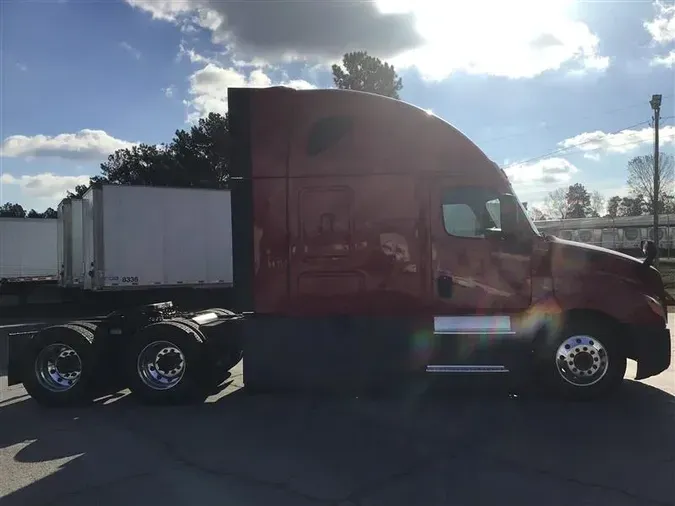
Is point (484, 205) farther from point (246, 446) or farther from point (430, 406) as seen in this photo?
point (246, 446)

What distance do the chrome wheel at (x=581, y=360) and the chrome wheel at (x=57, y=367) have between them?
5990mm

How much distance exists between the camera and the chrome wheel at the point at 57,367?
23.3 feet

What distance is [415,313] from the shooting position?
267 inches

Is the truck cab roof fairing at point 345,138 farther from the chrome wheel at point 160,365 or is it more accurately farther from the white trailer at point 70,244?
the white trailer at point 70,244

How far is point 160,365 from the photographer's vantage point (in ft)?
23.1

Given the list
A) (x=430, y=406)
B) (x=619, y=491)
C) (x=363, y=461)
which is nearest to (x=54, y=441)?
(x=363, y=461)

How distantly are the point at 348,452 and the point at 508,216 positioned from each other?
3.36 m

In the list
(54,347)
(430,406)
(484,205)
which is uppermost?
(484,205)

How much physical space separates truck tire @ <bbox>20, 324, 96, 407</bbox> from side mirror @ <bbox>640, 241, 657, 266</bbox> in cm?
700

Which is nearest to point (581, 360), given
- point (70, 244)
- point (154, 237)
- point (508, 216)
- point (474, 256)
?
point (474, 256)

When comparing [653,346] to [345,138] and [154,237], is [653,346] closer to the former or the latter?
[345,138]

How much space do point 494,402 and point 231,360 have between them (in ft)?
11.8

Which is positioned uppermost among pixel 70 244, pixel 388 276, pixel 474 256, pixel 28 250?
pixel 70 244

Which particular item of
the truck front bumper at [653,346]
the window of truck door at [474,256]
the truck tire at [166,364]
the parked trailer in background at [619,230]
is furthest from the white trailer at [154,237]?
the parked trailer in background at [619,230]
